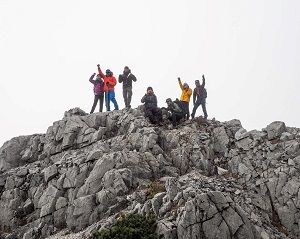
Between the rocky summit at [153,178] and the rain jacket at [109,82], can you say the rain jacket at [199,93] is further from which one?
the rain jacket at [109,82]

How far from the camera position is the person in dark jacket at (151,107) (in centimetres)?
2894

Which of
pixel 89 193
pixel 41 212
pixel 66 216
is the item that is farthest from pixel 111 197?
pixel 41 212

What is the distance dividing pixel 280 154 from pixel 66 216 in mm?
16346

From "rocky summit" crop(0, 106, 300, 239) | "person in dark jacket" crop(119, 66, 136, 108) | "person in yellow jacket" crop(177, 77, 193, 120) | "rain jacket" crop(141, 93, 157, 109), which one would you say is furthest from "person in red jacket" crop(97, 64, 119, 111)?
"person in yellow jacket" crop(177, 77, 193, 120)

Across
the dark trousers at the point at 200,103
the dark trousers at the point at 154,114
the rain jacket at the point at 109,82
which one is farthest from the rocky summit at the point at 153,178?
the rain jacket at the point at 109,82

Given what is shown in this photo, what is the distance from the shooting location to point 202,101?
3297cm

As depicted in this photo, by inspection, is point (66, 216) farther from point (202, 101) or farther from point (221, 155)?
point (202, 101)

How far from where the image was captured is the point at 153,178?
23.1 metres

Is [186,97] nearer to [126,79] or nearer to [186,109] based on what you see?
[186,109]

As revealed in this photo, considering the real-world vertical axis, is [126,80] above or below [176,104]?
above

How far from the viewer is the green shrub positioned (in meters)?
16.4

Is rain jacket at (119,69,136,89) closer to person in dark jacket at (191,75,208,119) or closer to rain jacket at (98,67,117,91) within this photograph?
rain jacket at (98,67,117,91)

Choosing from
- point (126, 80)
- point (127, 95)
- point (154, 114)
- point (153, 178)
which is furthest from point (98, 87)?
point (153, 178)

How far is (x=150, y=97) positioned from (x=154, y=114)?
1.72 meters
